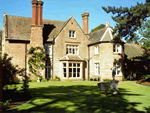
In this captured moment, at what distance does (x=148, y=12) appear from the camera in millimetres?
19453

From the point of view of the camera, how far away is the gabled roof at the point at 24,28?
25578 millimetres

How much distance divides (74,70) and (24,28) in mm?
10037

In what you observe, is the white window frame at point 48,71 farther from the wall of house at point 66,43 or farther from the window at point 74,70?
the window at point 74,70

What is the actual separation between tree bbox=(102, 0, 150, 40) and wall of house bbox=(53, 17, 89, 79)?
25.0ft

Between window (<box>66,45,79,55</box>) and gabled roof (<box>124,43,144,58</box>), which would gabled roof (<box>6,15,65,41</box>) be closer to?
window (<box>66,45,79,55</box>)

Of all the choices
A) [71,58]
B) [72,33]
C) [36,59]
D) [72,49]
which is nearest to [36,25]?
[36,59]

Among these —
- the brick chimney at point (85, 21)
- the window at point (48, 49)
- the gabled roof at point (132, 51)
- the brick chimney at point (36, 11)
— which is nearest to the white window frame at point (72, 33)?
the brick chimney at point (85, 21)

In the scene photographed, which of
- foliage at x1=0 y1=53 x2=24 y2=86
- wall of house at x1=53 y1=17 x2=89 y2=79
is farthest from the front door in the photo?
foliage at x1=0 y1=53 x2=24 y2=86

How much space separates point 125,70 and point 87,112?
2197cm

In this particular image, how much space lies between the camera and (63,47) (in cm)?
2741

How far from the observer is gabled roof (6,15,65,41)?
83.9ft

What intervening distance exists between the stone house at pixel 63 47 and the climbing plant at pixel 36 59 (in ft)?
2.17

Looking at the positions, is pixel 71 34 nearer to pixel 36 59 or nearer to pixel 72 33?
pixel 72 33

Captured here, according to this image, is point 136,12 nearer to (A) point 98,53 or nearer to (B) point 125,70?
(A) point 98,53
